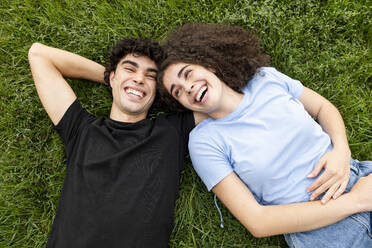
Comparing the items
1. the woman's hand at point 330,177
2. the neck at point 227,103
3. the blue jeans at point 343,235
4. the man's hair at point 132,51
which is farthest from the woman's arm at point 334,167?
the man's hair at point 132,51

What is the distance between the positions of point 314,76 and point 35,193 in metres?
3.46

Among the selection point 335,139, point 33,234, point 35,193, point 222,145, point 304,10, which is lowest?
point 33,234

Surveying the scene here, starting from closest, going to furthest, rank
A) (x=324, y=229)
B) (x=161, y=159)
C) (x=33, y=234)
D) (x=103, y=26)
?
(x=324, y=229)
(x=161, y=159)
(x=33, y=234)
(x=103, y=26)

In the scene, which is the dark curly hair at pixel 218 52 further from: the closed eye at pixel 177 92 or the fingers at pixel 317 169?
the fingers at pixel 317 169

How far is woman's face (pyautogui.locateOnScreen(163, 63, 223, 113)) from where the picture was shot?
7.73 ft

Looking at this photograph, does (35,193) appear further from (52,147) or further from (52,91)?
(52,91)

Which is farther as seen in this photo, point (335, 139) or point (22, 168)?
point (22, 168)

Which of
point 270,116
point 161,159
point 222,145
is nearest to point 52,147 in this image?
point 161,159

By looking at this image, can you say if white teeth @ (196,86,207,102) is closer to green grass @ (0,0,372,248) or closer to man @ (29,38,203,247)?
man @ (29,38,203,247)

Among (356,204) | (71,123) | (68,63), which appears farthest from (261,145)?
(68,63)

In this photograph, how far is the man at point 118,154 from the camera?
7.91ft

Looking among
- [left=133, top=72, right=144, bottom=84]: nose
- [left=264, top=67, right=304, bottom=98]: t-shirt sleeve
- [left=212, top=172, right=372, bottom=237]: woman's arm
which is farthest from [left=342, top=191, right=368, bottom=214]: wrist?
[left=133, top=72, right=144, bottom=84]: nose

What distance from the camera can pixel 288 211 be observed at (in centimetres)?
237

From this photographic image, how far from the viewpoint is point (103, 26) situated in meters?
3.29
